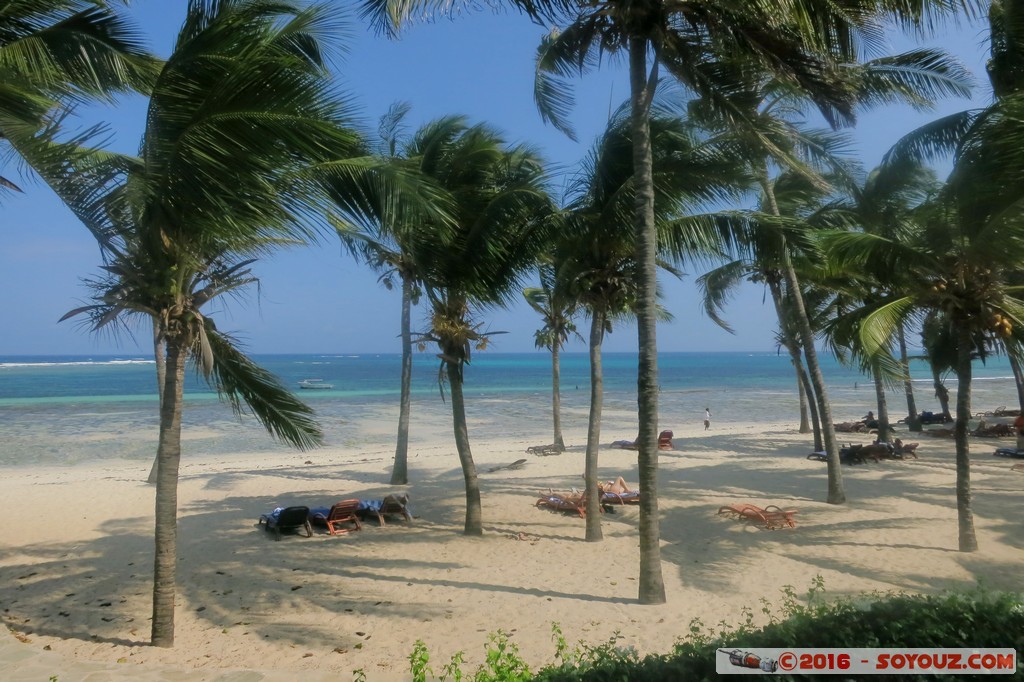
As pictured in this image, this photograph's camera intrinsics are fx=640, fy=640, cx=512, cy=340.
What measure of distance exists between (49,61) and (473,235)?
4663 mm

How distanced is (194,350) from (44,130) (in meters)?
1.99

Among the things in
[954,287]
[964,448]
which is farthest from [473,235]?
[964,448]

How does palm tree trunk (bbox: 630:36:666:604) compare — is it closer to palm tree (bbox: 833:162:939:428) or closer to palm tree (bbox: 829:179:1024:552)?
palm tree (bbox: 829:179:1024:552)

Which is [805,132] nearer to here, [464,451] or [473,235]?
[473,235]

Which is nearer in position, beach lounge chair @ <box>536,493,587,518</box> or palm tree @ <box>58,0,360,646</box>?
palm tree @ <box>58,0,360,646</box>

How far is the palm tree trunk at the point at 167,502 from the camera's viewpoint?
544 centimetres

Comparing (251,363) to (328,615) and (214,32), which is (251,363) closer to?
(328,615)

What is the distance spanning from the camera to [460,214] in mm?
8742

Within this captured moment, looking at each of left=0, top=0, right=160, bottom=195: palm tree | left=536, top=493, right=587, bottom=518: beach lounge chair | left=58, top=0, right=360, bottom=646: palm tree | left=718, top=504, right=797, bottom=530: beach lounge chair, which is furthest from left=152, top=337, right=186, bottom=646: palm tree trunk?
left=718, top=504, right=797, bottom=530: beach lounge chair

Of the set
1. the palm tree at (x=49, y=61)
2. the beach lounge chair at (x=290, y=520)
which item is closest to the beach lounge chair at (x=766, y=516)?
the beach lounge chair at (x=290, y=520)

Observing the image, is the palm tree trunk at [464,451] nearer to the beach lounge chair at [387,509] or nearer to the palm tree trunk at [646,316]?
the beach lounge chair at [387,509]

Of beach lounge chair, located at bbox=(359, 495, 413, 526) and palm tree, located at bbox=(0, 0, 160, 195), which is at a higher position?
palm tree, located at bbox=(0, 0, 160, 195)

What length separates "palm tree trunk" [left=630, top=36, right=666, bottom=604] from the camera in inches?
249

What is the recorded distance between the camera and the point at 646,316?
21.0ft
